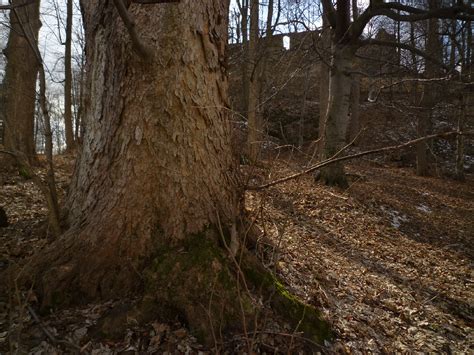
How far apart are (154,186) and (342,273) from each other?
97.2 inches

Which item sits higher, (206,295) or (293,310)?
(206,295)

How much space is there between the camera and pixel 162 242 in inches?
88.0

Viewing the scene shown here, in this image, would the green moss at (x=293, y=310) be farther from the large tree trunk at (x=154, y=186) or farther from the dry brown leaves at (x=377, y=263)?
the dry brown leaves at (x=377, y=263)

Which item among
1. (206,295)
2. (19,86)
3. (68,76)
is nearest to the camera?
(206,295)

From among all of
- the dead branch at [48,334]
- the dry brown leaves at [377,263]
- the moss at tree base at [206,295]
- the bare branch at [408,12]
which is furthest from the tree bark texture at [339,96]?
the dead branch at [48,334]

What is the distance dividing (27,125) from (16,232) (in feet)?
12.8

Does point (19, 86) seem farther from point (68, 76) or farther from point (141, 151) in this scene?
point (141, 151)

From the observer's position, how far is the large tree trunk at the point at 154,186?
6.92 ft

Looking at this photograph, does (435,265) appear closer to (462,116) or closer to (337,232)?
(337,232)

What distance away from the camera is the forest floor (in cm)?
193

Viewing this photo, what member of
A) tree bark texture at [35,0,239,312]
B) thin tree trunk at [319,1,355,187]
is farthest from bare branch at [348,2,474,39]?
tree bark texture at [35,0,239,312]

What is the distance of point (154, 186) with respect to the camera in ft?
7.30

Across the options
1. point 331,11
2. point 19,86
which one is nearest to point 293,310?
point 19,86

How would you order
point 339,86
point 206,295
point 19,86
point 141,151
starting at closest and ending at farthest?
point 206,295 → point 141,151 → point 19,86 → point 339,86
